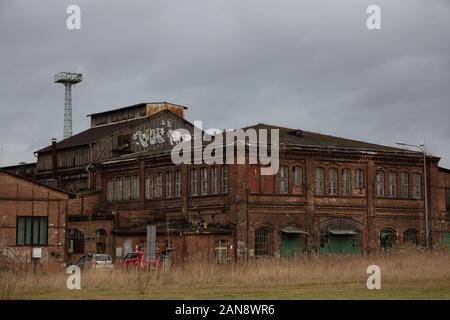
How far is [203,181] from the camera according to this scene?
50.6 m

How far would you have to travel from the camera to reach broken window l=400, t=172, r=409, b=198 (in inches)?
2132

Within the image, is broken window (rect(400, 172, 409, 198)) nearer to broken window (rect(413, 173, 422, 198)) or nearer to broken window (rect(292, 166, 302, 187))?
broken window (rect(413, 173, 422, 198))

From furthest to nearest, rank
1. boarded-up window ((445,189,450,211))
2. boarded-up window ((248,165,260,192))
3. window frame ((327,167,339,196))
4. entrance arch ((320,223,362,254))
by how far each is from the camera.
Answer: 1. boarded-up window ((445,189,450,211))
2. window frame ((327,167,339,196))
3. entrance arch ((320,223,362,254))
4. boarded-up window ((248,165,260,192))

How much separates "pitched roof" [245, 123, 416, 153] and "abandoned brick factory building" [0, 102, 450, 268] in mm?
147

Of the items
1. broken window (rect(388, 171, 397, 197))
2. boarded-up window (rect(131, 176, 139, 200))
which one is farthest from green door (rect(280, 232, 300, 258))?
boarded-up window (rect(131, 176, 139, 200))

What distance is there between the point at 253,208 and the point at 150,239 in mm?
22640

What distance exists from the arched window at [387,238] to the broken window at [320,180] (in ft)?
17.7

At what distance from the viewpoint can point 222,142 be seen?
4891 centimetres

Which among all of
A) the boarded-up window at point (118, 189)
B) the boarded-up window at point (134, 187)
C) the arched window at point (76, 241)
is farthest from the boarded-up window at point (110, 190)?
the arched window at point (76, 241)

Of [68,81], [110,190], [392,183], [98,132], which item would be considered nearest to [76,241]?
[110,190]

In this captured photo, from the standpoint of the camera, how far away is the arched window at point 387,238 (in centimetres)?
5278

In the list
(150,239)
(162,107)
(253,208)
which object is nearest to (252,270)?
(150,239)

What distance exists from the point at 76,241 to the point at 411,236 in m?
22.4

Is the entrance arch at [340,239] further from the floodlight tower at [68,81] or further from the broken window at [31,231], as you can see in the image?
the floodlight tower at [68,81]
